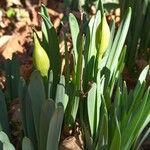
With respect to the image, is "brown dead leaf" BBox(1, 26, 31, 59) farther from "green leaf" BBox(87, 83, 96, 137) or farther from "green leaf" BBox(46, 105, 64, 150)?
"green leaf" BBox(46, 105, 64, 150)

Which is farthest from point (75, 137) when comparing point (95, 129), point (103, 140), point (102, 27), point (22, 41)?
point (22, 41)

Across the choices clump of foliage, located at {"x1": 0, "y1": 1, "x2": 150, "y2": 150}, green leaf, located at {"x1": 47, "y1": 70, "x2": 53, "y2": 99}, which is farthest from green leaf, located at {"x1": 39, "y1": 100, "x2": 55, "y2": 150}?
green leaf, located at {"x1": 47, "y1": 70, "x2": 53, "y2": 99}

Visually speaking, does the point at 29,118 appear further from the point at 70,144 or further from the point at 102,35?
the point at 102,35

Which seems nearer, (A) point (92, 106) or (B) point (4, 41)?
(A) point (92, 106)

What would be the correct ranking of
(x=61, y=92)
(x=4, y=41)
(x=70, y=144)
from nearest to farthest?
(x=61, y=92) < (x=70, y=144) < (x=4, y=41)

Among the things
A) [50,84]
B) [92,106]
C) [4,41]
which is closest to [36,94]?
[50,84]

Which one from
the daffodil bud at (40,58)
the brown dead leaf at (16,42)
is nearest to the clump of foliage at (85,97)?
the daffodil bud at (40,58)

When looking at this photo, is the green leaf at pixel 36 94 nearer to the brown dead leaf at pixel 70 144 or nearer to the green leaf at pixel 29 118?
the green leaf at pixel 29 118
